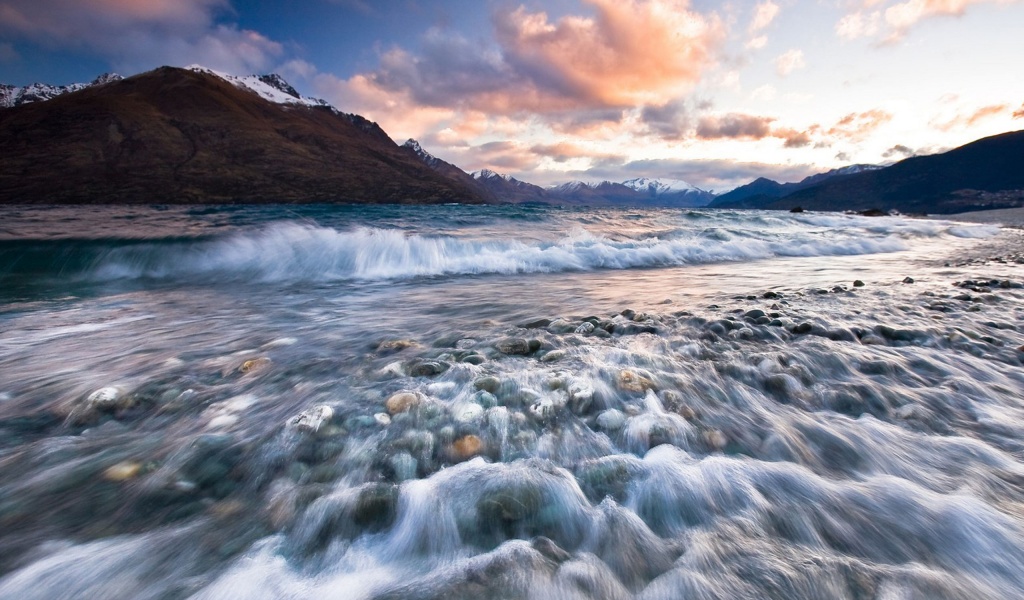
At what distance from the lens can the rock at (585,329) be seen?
3.89 m

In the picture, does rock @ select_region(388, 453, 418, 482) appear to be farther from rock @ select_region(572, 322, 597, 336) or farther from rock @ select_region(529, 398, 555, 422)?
rock @ select_region(572, 322, 597, 336)

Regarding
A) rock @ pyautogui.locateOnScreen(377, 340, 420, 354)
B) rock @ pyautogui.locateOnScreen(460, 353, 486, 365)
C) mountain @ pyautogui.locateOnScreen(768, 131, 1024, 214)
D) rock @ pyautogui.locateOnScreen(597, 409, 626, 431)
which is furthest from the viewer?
mountain @ pyautogui.locateOnScreen(768, 131, 1024, 214)

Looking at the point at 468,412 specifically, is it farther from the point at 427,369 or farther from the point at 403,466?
the point at 427,369

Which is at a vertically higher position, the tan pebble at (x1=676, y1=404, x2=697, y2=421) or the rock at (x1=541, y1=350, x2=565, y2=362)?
the tan pebble at (x1=676, y1=404, x2=697, y2=421)

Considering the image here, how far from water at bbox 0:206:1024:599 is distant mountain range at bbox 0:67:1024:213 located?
9721 centimetres

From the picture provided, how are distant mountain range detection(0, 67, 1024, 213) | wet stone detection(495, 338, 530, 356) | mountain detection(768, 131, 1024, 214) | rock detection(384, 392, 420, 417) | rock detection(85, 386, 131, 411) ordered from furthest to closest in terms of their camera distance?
mountain detection(768, 131, 1024, 214) < distant mountain range detection(0, 67, 1024, 213) < wet stone detection(495, 338, 530, 356) < rock detection(85, 386, 131, 411) < rock detection(384, 392, 420, 417)

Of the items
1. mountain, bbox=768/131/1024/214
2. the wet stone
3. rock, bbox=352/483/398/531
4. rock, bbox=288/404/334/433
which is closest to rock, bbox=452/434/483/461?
rock, bbox=352/483/398/531

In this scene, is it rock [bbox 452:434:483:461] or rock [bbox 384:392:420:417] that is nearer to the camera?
rock [bbox 452:434:483:461]

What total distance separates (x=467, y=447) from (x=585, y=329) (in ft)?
6.91

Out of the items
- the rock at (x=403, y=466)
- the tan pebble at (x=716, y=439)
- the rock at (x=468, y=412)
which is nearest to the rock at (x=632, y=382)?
the tan pebble at (x=716, y=439)

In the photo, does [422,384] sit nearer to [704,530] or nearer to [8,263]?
[704,530]

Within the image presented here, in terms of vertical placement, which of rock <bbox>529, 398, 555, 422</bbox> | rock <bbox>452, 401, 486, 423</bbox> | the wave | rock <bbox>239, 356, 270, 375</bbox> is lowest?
the wave

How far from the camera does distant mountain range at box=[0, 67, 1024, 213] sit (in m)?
86.0

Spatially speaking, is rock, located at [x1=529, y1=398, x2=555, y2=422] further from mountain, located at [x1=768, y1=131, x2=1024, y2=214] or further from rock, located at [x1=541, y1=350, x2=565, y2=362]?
mountain, located at [x1=768, y1=131, x2=1024, y2=214]
